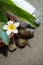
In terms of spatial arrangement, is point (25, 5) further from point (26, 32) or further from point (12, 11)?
point (26, 32)

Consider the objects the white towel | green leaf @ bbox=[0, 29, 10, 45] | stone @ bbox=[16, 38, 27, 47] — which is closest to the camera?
green leaf @ bbox=[0, 29, 10, 45]

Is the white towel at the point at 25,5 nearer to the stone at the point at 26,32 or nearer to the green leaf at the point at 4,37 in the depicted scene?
the stone at the point at 26,32

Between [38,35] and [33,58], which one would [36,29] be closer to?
[38,35]

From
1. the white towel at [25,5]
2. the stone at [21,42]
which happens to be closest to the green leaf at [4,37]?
the stone at [21,42]

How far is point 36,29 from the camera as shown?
2127 mm

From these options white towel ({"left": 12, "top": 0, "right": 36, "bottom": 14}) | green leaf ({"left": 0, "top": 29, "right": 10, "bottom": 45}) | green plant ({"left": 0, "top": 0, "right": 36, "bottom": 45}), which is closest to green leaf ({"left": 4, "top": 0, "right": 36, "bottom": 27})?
green plant ({"left": 0, "top": 0, "right": 36, "bottom": 45})

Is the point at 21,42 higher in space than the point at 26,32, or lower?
lower

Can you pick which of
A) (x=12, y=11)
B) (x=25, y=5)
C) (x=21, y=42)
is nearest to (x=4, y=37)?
(x=21, y=42)

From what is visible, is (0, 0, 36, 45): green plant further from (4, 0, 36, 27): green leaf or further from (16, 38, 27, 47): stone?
(16, 38, 27, 47): stone

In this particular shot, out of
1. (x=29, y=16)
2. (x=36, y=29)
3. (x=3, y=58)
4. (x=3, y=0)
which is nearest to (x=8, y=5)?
(x=3, y=0)

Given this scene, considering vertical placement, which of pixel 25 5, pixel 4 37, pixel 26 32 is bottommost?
pixel 4 37

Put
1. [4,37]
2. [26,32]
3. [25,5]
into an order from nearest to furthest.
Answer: [4,37] → [26,32] → [25,5]

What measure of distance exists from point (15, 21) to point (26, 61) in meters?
0.41

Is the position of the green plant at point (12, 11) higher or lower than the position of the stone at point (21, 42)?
higher
